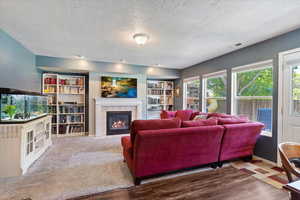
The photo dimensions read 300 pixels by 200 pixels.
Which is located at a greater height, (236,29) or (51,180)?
(236,29)

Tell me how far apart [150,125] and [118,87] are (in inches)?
130

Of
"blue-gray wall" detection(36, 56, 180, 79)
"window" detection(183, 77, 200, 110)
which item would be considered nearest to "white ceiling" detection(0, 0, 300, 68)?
"blue-gray wall" detection(36, 56, 180, 79)

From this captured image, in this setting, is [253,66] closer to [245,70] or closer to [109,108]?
[245,70]

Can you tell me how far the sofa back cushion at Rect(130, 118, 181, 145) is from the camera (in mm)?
2031

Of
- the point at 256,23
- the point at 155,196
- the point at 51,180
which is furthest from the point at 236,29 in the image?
the point at 51,180

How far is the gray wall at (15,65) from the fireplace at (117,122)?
2.41 metres

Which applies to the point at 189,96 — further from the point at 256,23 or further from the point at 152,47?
the point at 256,23

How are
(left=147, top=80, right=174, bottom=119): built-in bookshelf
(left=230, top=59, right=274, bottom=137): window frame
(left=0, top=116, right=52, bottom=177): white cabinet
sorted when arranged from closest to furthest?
(left=0, top=116, right=52, bottom=177): white cabinet
(left=230, top=59, right=274, bottom=137): window frame
(left=147, top=80, right=174, bottom=119): built-in bookshelf

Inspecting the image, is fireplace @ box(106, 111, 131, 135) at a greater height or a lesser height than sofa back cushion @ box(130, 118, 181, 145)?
lesser

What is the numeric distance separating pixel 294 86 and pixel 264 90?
57cm

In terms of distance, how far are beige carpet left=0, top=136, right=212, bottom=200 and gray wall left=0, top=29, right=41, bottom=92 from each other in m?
1.73

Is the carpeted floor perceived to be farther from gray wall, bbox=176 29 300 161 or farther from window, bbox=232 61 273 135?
window, bbox=232 61 273 135

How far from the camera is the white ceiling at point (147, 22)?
186cm

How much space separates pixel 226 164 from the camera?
2727 mm
